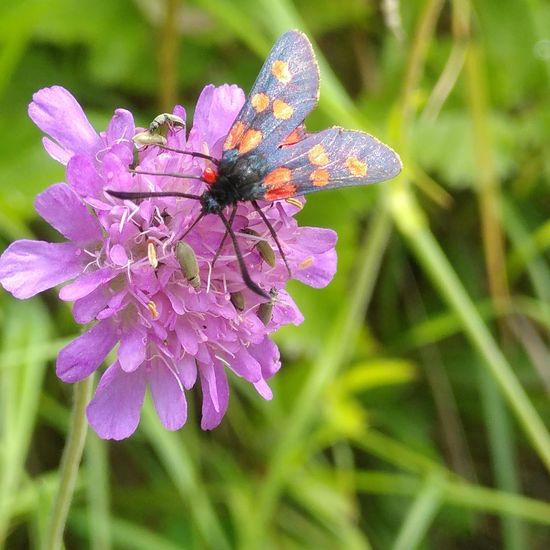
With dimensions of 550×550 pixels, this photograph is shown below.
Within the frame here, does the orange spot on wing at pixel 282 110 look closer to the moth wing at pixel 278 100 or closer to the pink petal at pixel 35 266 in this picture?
the moth wing at pixel 278 100

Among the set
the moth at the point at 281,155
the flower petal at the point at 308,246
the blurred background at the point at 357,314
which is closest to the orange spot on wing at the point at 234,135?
the moth at the point at 281,155

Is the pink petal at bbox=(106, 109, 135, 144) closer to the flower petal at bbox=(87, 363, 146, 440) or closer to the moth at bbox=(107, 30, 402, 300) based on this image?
the moth at bbox=(107, 30, 402, 300)

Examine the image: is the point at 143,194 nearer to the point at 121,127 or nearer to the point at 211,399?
the point at 121,127

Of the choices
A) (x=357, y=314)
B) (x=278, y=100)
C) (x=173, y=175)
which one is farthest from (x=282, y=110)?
(x=357, y=314)

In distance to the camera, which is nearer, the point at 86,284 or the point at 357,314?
the point at 86,284

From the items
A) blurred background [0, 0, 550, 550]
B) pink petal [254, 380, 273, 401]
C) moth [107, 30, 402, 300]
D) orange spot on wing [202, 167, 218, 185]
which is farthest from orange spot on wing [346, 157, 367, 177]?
blurred background [0, 0, 550, 550]

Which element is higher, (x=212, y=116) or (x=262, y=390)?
(x=212, y=116)

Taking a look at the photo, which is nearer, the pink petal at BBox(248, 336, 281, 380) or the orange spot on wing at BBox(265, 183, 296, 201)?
the orange spot on wing at BBox(265, 183, 296, 201)
